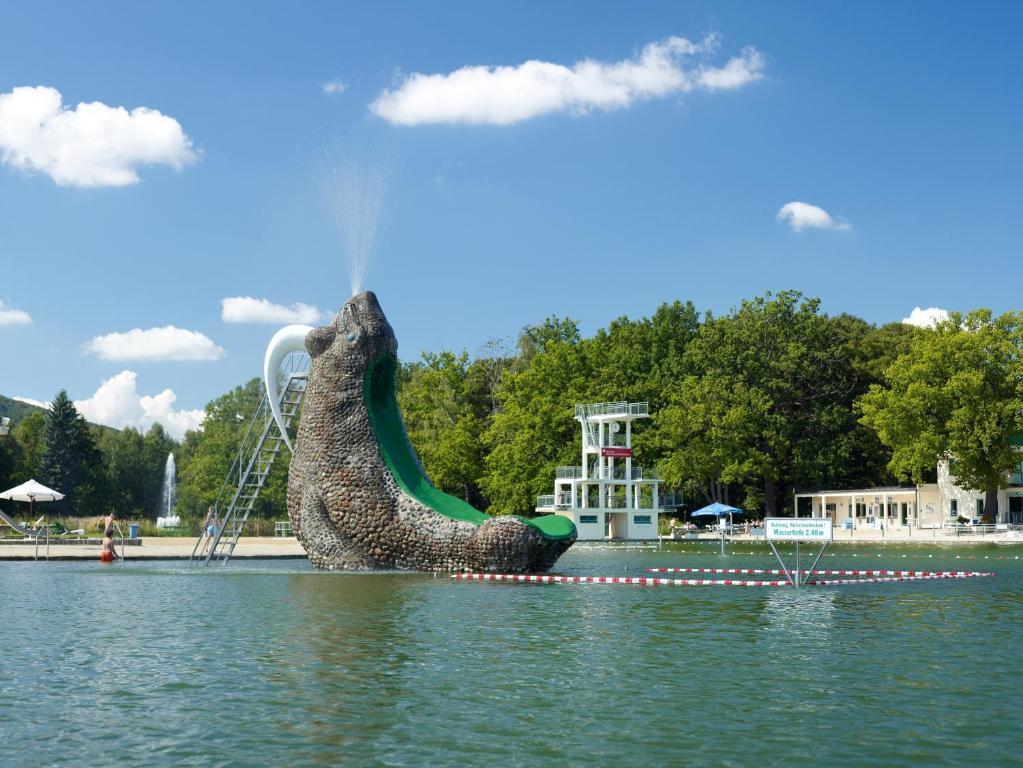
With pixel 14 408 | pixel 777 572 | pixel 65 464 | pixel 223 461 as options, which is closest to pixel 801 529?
pixel 777 572

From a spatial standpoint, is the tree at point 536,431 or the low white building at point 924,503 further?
the tree at point 536,431

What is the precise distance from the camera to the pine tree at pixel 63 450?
3595 inches

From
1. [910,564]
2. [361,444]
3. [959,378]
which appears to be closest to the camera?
[361,444]

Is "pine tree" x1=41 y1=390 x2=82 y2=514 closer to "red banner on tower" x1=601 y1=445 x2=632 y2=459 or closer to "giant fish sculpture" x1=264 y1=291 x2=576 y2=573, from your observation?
"red banner on tower" x1=601 y1=445 x2=632 y2=459

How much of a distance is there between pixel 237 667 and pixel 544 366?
56.6 meters

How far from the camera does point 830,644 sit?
47.6 ft

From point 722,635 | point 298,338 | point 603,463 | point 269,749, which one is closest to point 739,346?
point 603,463

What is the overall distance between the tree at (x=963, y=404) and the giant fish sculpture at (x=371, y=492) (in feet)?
129

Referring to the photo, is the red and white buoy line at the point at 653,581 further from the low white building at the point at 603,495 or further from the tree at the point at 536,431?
the tree at the point at 536,431

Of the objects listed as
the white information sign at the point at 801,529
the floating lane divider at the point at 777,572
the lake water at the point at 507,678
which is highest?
the white information sign at the point at 801,529

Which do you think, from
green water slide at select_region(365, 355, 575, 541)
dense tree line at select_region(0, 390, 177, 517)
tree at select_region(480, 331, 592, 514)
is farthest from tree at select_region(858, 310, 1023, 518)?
dense tree line at select_region(0, 390, 177, 517)

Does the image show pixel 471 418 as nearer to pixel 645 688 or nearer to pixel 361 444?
pixel 361 444

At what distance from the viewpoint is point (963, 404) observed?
5869 centimetres

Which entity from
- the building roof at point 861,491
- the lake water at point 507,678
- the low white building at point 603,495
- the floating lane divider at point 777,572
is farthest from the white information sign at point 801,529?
the building roof at point 861,491
